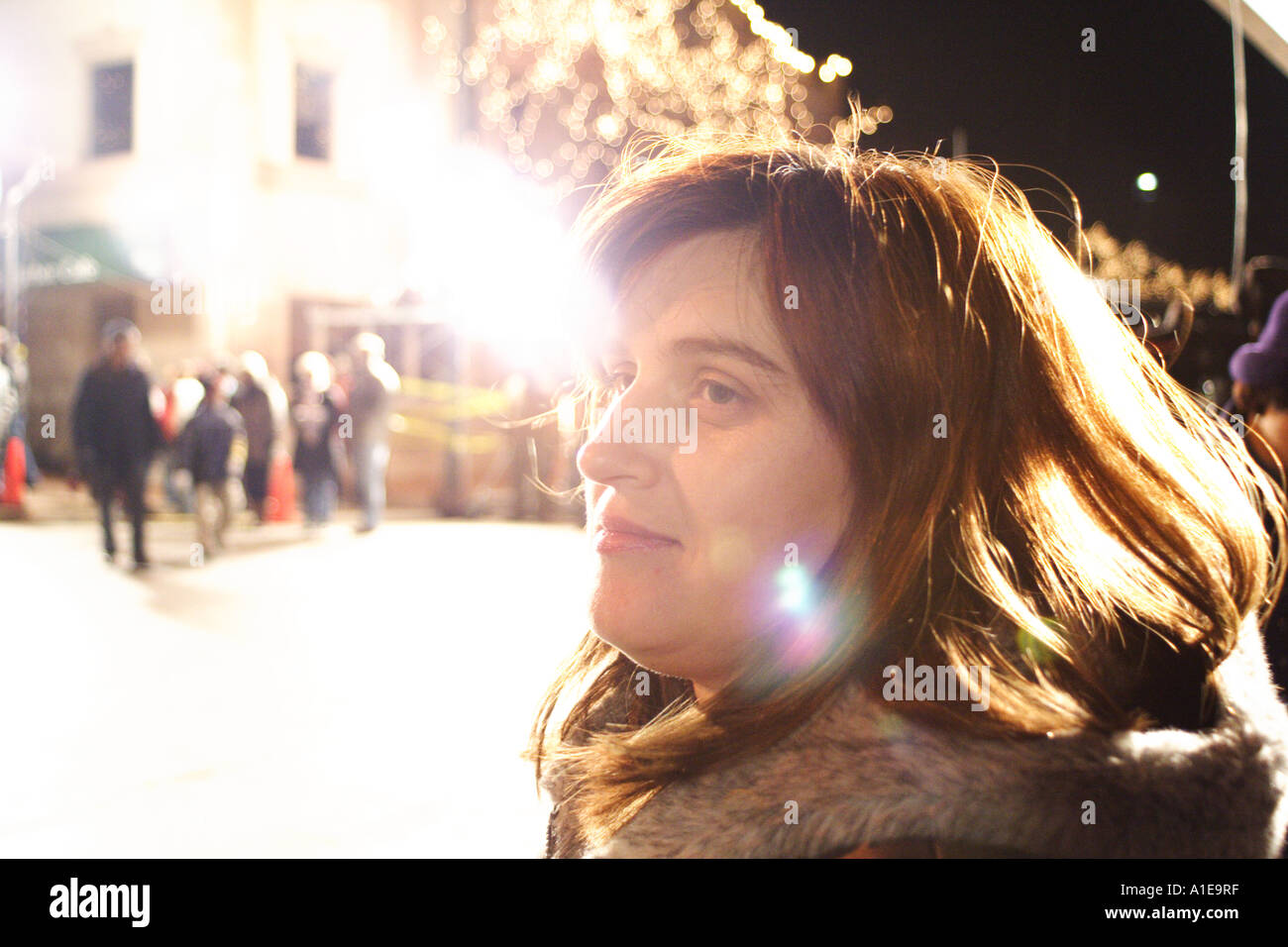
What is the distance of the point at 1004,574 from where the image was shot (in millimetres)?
1010

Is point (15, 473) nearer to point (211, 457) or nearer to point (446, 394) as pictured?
point (211, 457)

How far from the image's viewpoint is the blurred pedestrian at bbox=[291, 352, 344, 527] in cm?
991

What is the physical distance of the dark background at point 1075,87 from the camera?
2.63m

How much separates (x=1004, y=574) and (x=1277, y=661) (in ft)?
3.97

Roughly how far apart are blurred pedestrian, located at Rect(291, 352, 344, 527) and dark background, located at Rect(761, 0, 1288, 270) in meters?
7.70

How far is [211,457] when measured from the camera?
852 centimetres

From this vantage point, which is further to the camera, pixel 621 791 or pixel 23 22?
pixel 23 22

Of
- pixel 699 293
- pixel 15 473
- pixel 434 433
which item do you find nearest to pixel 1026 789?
pixel 699 293

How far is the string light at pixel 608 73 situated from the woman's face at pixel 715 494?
13221 mm

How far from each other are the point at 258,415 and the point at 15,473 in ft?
8.77

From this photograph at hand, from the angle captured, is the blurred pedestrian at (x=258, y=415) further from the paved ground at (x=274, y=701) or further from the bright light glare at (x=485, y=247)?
the bright light glare at (x=485, y=247)

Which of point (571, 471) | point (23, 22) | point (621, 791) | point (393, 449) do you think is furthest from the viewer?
point (393, 449)
